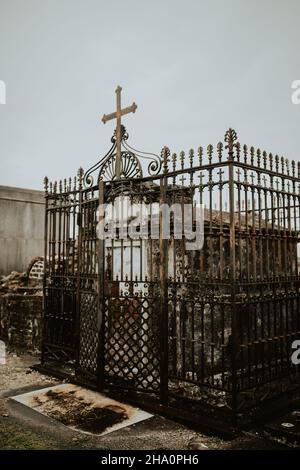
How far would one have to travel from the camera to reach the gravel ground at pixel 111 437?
4167 mm

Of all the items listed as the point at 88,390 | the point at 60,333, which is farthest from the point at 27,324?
the point at 88,390

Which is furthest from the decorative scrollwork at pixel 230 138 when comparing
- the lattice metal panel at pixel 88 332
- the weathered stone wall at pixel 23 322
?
the weathered stone wall at pixel 23 322

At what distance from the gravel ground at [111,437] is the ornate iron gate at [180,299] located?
0.43 meters

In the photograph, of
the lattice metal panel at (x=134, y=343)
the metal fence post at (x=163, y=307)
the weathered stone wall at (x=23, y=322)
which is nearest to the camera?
the metal fence post at (x=163, y=307)

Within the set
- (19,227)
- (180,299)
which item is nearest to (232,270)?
(180,299)

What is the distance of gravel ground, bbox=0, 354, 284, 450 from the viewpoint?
417 cm

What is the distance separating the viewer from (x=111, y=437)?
441cm

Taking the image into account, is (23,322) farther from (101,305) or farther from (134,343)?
(134,343)

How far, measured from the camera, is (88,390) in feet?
19.9

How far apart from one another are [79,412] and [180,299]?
2.07 metres

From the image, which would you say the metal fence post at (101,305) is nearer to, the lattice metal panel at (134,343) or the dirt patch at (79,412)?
the lattice metal panel at (134,343)
